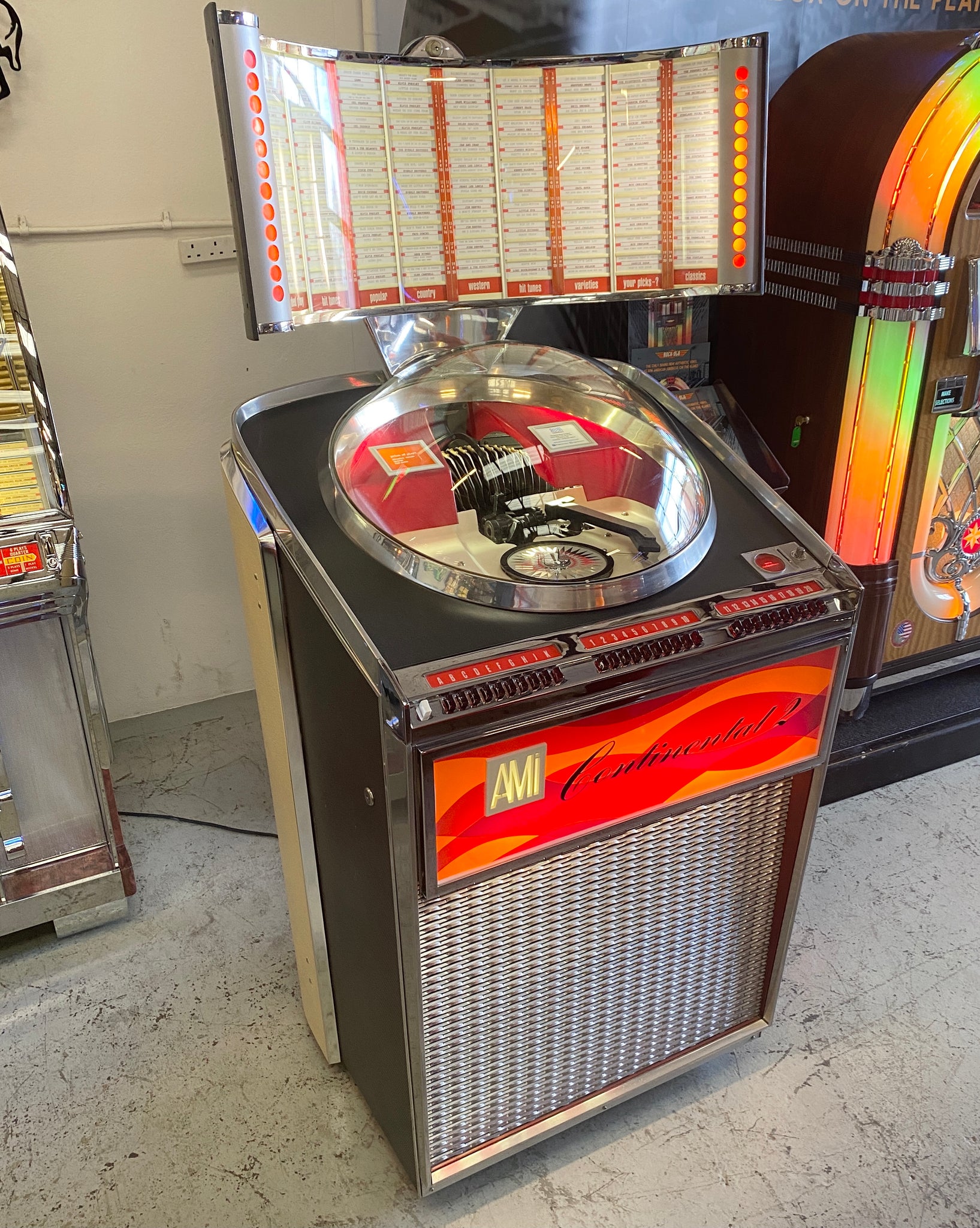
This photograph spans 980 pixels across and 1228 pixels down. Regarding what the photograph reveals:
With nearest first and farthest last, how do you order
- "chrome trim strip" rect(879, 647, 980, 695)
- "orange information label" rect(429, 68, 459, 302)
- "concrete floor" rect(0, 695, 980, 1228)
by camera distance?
"orange information label" rect(429, 68, 459, 302) < "concrete floor" rect(0, 695, 980, 1228) < "chrome trim strip" rect(879, 647, 980, 695)

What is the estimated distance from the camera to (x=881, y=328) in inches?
84.4

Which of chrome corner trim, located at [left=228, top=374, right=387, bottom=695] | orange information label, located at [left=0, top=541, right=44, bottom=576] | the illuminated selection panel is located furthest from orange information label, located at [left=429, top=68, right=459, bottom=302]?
orange information label, located at [left=0, top=541, right=44, bottom=576]

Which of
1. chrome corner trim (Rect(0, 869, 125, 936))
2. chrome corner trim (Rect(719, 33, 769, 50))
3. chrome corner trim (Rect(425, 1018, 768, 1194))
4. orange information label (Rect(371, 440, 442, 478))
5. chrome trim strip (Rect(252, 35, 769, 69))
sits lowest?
chrome corner trim (Rect(425, 1018, 768, 1194))

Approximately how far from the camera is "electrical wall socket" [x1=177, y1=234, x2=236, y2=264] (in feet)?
7.93

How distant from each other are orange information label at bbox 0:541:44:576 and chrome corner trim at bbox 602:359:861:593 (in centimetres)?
112

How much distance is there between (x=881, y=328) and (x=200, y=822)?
6.70 feet

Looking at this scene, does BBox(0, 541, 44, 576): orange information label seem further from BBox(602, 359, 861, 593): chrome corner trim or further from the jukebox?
BBox(602, 359, 861, 593): chrome corner trim

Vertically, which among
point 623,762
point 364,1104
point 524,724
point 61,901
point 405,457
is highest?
point 405,457

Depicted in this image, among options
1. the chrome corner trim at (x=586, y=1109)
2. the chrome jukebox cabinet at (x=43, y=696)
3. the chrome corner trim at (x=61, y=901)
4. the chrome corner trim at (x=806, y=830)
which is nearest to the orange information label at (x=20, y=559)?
the chrome jukebox cabinet at (x=43, y=696)

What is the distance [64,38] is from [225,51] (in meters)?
1.20

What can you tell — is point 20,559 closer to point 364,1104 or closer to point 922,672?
point 364,1104

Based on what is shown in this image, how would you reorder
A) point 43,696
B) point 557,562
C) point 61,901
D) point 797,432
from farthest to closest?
point 797,432, point 61,901, point 43,696, point 557,562

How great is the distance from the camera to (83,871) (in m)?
2.10

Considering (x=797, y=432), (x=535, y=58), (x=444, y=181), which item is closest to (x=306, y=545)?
(x=444, y=181)
